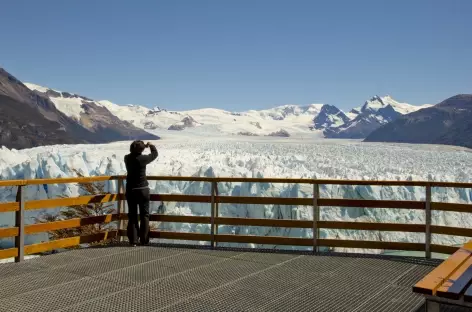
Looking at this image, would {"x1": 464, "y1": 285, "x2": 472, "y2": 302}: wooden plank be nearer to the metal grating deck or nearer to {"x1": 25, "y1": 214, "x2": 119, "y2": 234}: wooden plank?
the metal grating deck

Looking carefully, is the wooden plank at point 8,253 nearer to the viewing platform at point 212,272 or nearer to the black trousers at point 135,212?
the viewing platform at point 212,272

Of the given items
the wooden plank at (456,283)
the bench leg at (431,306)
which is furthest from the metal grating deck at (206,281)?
the bench leg at (431,306)

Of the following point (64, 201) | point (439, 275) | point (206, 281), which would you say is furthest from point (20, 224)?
point (439, 275)

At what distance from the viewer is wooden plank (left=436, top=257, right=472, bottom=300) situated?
11.1 feet

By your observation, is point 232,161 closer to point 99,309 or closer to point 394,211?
point 394,211

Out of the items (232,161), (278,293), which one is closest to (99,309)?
(278,293)

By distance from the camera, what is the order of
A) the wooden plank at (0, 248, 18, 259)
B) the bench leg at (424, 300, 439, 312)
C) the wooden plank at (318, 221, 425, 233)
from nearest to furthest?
the bench leg at (424, 300, 439, 312)
the wooden plank at (0, 248, 18, 259)
the wooden plank at (318, 221, 425, 233)

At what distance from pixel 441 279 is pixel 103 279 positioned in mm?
4159

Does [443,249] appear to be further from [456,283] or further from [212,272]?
[456,283]

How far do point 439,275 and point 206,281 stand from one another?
3229mm

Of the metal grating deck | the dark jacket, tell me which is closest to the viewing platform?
the metal grating deck

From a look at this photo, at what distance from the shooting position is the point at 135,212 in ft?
29.2

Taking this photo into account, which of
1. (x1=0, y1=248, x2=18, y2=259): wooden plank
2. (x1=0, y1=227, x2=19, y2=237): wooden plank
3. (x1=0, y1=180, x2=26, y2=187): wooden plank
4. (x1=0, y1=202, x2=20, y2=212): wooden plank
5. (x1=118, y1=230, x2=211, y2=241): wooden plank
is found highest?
(x1=0, y1=180, x2=26, y2=187): wooden plank

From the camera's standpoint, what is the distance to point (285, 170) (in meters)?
25.1
